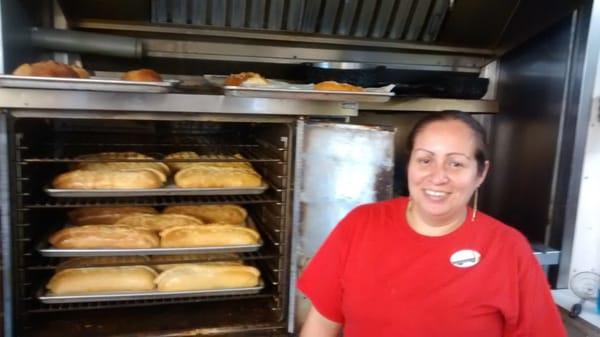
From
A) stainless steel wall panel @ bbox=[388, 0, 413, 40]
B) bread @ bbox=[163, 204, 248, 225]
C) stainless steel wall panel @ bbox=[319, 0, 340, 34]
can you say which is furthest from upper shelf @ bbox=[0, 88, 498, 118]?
stainless steel wall panel @ bbox=[388, 0, 413, 40]

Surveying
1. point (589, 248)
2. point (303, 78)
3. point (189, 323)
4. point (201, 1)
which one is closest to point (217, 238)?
point (189, 323)

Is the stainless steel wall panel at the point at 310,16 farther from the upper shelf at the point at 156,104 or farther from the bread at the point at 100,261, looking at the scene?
the bread at the point at 100,261

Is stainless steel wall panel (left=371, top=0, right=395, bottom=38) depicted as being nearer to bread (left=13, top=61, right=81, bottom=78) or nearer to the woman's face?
the woman's face

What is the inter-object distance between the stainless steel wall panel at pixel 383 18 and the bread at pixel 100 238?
4.47 feet

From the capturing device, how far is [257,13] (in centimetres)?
195

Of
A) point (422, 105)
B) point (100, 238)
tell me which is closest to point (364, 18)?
point (422, 105)

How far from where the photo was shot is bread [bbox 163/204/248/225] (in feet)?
5.64

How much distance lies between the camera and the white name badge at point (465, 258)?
3.57 feet

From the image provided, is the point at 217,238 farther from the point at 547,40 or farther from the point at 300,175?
the point at 547,40

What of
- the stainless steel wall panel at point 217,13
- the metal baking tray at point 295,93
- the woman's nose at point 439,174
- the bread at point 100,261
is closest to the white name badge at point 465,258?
the woman's nose at point 439,174

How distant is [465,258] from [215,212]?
97 centimetres

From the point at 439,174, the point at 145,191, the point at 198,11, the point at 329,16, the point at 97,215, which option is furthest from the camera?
the point at 329,16

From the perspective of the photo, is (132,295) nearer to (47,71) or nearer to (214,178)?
(214,178)

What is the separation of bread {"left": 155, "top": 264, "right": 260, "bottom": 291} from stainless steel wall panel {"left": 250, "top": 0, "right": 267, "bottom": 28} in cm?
105
